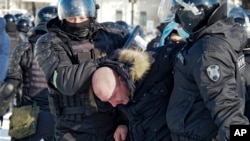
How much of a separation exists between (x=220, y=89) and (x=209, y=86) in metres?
0.06

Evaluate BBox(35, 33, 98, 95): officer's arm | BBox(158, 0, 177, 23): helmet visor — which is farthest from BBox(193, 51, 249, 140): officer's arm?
BBox(35, 33, 98, 95): officer's arm

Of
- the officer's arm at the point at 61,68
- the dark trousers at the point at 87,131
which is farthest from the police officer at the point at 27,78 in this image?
the officer's arm at the point at 61,68

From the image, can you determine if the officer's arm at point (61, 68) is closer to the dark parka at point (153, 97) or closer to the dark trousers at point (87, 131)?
the dark parka at point (153, 97)

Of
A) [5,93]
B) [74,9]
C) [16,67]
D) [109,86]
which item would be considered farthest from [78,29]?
[5,93]

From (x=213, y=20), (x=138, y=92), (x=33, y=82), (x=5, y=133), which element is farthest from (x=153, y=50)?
(x=5, y=133)

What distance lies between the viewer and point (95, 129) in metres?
3.51

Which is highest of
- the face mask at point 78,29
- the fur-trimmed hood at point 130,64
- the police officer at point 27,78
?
the face mask at point 78,29

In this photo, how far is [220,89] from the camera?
2.54 m

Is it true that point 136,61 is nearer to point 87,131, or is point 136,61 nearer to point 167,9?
point 167,9

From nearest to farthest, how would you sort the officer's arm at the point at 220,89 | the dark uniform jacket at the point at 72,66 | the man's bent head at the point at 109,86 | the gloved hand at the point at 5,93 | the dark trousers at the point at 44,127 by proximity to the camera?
the officer's arm at the point at 220,89 → the man's bent head at the point at 109,86 → the dark uniform jacket at the point at 72,66 → the dark trousers at the point at 44,127 → the gloved hand at the point at 5,93

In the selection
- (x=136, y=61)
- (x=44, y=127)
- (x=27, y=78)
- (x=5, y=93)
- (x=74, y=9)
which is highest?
(x=74, y=9)

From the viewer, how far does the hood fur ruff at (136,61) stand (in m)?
2.96

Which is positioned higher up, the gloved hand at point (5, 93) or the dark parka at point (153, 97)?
the dark parka at point (153, 97)

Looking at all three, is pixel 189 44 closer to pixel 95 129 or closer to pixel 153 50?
pixel 153 50
